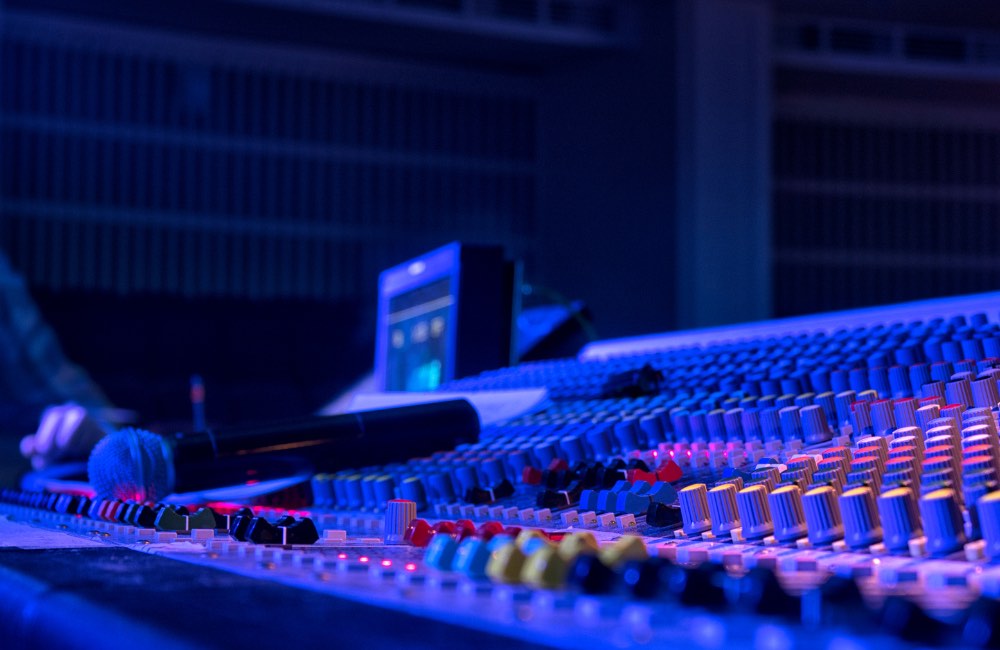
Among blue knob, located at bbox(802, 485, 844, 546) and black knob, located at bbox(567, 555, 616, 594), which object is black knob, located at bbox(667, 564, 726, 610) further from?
blue knob, located at bbox(802, 485, 844, 546)

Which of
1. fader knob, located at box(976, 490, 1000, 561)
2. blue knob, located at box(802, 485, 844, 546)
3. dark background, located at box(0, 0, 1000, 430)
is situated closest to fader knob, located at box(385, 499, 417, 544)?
blue knob, located at box(802, 485, 844, 546)

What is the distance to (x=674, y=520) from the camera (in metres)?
0.81

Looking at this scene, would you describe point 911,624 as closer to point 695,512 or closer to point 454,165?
point 695,512

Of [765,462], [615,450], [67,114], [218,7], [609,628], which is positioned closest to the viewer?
[609,628]

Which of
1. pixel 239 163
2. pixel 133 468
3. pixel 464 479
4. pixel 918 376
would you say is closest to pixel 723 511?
pixel 918 376

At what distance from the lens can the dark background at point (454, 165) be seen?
5469 millimetres

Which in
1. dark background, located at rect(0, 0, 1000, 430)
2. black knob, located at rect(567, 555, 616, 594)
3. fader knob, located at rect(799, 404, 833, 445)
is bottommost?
black knob, located at rect(567, 555, 616, 594)

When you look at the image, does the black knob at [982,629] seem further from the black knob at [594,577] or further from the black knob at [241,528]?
the black knob at [241,528]

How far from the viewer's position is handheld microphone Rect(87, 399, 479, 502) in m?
1.27

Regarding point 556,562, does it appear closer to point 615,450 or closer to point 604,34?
point 615,450

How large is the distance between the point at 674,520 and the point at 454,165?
17.7ft

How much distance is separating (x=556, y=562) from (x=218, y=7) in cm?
521

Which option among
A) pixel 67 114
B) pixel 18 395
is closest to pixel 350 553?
pixel 18 395

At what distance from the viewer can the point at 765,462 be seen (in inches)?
36.3
